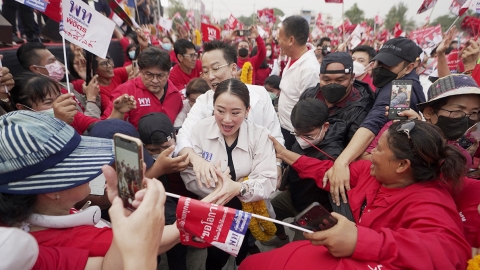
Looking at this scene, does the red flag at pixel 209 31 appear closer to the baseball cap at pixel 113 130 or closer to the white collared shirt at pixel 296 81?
the white collared shirt at pixel 296 81

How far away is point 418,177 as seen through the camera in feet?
4.99

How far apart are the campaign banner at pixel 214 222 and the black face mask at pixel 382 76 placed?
195cm

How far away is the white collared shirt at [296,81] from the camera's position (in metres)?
3.35

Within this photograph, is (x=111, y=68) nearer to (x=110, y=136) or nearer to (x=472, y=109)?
(x=110, y=136)

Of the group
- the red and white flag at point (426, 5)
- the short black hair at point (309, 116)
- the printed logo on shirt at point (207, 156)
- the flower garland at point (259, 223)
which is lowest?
the flower garland at point (259, 223)

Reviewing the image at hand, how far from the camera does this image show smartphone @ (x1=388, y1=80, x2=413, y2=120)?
2.10 m

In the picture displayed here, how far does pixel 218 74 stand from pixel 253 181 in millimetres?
1183

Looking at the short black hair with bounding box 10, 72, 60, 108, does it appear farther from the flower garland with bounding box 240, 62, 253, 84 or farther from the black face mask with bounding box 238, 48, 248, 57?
the black face mask with bounding box 238, 48, 248, 57

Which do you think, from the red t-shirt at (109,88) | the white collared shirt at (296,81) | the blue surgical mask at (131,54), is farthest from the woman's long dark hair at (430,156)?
the blue surgical mask at (131,54)

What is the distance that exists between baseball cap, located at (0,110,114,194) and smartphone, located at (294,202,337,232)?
0.88 meters

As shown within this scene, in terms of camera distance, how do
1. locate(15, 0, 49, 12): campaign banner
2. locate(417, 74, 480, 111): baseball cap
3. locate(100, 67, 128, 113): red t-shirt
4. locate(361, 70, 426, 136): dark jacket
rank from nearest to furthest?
locate(417, 74, 480, 111): baseball cap, locate(361, 70, 426, 136): dark jacket, locate(15, 0, 49, 12): campaign banner, locate(100, 67, 128, 113): red t-shirt

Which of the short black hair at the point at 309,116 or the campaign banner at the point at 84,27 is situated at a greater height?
the campaign banner at the point at 84,27

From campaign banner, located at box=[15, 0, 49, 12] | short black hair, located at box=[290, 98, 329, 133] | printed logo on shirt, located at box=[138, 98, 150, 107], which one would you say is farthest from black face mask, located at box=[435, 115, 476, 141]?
campaign banner, located at box=[15, 0, 49, 12]

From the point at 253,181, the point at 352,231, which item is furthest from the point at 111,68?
the point at 352,231
